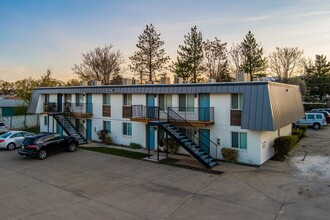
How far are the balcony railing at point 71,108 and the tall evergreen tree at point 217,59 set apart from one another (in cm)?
2280

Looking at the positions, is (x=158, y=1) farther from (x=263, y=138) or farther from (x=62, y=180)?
(x=62, y=180)

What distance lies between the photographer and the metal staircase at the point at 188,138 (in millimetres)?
16047

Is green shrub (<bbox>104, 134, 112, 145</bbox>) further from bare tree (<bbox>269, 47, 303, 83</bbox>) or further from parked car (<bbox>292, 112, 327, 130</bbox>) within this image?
bare tree (<bbox>269, 47, 303, 83</bbox>)

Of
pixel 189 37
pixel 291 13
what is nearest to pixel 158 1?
pixel 291 13

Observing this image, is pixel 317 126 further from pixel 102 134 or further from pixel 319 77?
pixel 319 77

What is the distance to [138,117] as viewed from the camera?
19.9m

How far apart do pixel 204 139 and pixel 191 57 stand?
934 inches

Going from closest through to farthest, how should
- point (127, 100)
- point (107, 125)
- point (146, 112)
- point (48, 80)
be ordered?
point (146, 112), point (127, 100), point (107, 125), point (48, 80)

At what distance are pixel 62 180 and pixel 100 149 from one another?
24.7 ft

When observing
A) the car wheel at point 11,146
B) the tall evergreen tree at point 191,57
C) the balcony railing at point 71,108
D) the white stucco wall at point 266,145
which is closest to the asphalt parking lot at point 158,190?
the white stucco wall at point 266,145

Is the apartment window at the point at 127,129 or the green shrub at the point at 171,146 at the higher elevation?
the apartment window at the point at 127,129

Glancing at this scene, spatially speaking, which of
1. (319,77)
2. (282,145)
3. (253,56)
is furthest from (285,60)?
(282,145)

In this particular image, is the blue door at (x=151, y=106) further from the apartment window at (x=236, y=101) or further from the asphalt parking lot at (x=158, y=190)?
the apartment window at (x=236, y=101)

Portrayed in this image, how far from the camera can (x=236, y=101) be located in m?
16.6
